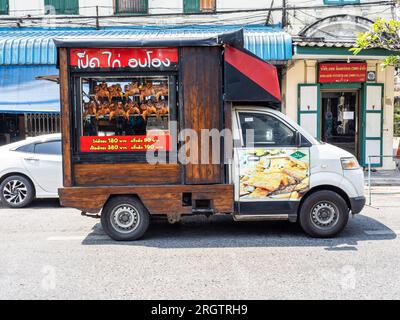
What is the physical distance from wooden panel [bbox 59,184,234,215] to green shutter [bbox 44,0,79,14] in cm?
1016

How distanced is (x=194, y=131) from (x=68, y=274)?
8.67 feet

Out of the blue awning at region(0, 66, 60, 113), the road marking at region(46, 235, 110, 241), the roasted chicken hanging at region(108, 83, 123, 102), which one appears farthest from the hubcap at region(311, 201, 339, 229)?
the blue awning at region(0, 66, 60, 113)

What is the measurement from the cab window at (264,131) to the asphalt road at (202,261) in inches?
57.0

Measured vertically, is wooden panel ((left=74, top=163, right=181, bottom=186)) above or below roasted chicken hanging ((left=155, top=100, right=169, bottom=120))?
below

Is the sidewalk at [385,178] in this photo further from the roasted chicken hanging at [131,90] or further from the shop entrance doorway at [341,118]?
the roasted chicken hanging at [131,90]

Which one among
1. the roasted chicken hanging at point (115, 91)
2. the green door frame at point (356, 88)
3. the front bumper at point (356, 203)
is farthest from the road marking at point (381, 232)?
the green door frame at point (356, 88)

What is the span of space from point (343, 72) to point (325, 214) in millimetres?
8368

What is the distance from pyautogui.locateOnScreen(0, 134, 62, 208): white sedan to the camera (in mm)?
9273

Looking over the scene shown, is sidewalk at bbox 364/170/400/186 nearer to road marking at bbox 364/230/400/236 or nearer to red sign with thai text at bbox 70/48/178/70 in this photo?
road marking at bbox 364/230/400/236

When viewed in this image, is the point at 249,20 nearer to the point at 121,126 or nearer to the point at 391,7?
the point at 391,7

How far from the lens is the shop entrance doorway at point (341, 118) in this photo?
14.4 m

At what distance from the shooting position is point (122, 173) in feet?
21.4

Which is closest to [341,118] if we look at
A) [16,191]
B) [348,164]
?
[348,164]

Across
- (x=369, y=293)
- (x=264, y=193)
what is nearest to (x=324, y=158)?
(x=264, y=193)
